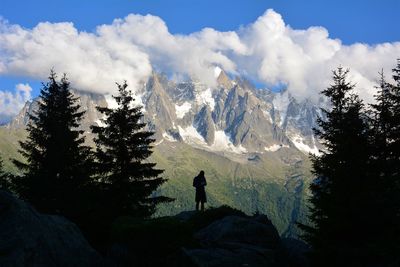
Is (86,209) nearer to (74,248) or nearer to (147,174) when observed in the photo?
(147,174)

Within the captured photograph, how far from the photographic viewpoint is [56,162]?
30.4m

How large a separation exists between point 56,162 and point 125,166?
4692 mm

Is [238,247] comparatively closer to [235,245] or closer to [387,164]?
[235,245]

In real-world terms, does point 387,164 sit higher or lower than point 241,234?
higher

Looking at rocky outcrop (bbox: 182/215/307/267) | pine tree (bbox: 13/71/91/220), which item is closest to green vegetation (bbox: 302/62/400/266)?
rocky outcrop (bbox: 182/215/307/267)

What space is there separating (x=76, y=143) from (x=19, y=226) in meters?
20.8

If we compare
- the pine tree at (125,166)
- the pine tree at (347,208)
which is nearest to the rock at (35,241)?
the pine tree at (347,208)

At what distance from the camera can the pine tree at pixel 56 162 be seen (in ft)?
91.1

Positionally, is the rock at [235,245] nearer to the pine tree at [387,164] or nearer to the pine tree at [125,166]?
the pine tree at [387,164]

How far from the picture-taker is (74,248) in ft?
41.2

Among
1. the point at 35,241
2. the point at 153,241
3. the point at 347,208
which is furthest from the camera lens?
the point at 347,208

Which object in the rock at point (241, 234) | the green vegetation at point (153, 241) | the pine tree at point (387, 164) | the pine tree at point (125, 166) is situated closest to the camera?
the pine tree at point (387, 164)

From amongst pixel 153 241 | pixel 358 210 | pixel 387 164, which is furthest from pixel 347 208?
pixel 153 241

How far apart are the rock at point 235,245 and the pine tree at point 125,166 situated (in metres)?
11.3
